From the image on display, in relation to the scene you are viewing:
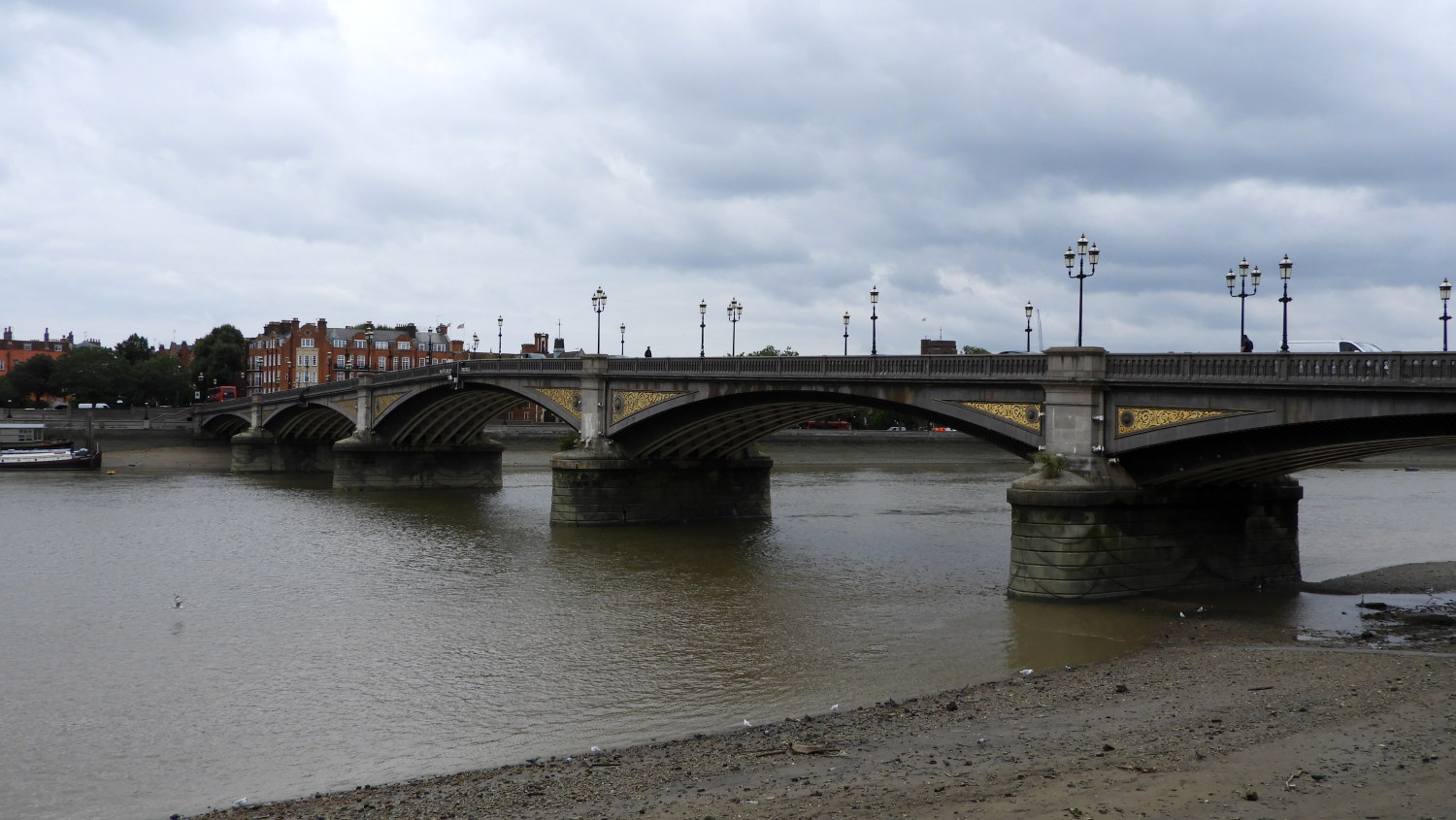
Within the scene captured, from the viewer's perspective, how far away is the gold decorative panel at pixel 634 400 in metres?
39.5

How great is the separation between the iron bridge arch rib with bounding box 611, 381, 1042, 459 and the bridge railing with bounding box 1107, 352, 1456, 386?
281 cm

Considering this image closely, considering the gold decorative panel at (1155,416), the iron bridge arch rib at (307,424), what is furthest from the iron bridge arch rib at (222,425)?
the gold decorative panel at (1155,416)

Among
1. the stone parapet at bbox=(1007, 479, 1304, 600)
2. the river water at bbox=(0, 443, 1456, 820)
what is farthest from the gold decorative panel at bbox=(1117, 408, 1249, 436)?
the river water at bbox=(0, 443, 1456, 820)

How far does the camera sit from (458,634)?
75.0ft

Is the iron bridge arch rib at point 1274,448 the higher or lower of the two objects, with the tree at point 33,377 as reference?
lower

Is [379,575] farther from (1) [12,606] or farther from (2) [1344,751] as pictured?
(2) [1344,751]

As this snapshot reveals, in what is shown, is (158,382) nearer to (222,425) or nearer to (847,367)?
(222,425)

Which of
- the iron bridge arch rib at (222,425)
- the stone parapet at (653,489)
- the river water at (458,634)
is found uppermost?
the iron bridge arch rib at (222,425)

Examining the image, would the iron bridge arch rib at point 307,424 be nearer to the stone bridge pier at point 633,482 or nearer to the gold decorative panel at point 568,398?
the gold decorative panel at point 568,398

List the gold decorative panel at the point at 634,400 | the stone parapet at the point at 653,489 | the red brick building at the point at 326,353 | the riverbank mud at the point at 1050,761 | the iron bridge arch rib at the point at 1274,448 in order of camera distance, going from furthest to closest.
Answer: the red brick building at the point at 326,353 < the stone parapet at the point at 653,489 < the gold decorative panel at the point at 634,400 < the iron bridge arch rib at the point at 1274,448 < the riverbank mud at the point at 1050,761

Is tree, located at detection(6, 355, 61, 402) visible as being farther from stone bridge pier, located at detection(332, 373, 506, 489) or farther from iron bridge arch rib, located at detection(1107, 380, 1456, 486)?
iron bridge arch rib, located at detection(1107, 380, 1456, 486)

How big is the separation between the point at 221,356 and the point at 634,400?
94821 mm

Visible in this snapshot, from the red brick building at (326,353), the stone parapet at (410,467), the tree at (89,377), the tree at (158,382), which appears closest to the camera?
the stone parapet at (410,467)

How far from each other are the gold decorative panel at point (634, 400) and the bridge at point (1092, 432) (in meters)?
0.07
